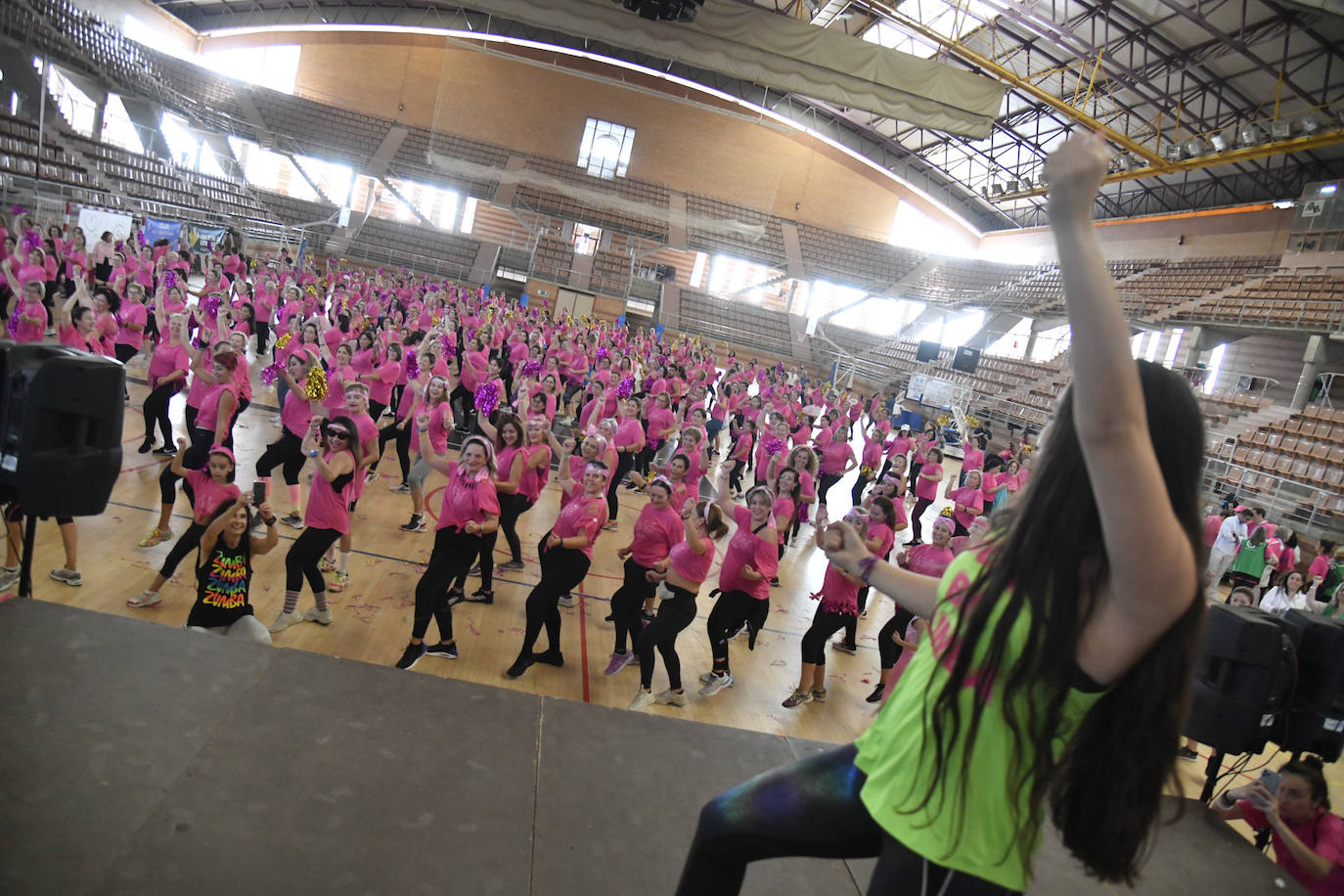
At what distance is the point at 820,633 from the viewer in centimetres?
580

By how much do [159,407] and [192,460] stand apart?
229 cm

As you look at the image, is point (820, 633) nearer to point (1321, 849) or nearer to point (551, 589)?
point (551, 589)

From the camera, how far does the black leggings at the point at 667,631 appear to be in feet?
17.0

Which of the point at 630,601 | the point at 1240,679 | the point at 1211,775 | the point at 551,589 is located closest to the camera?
the point at 1240,679

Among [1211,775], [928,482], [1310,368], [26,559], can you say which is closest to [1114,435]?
[26,559]

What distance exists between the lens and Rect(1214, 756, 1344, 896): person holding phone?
314 cm

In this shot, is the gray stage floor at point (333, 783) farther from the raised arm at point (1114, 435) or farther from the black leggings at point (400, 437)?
the black leggings at point (400, 437)

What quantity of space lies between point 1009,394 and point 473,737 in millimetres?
25114

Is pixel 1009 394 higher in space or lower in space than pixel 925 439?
higher

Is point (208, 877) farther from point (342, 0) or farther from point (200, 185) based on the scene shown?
point (342, 0)

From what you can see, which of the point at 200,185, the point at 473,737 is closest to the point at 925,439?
the point at 473,737

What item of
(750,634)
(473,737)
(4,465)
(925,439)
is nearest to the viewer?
(4,465)

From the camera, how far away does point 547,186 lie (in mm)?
29484

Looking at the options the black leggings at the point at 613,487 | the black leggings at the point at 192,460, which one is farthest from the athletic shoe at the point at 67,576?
the black leggings at the point at 613,487
